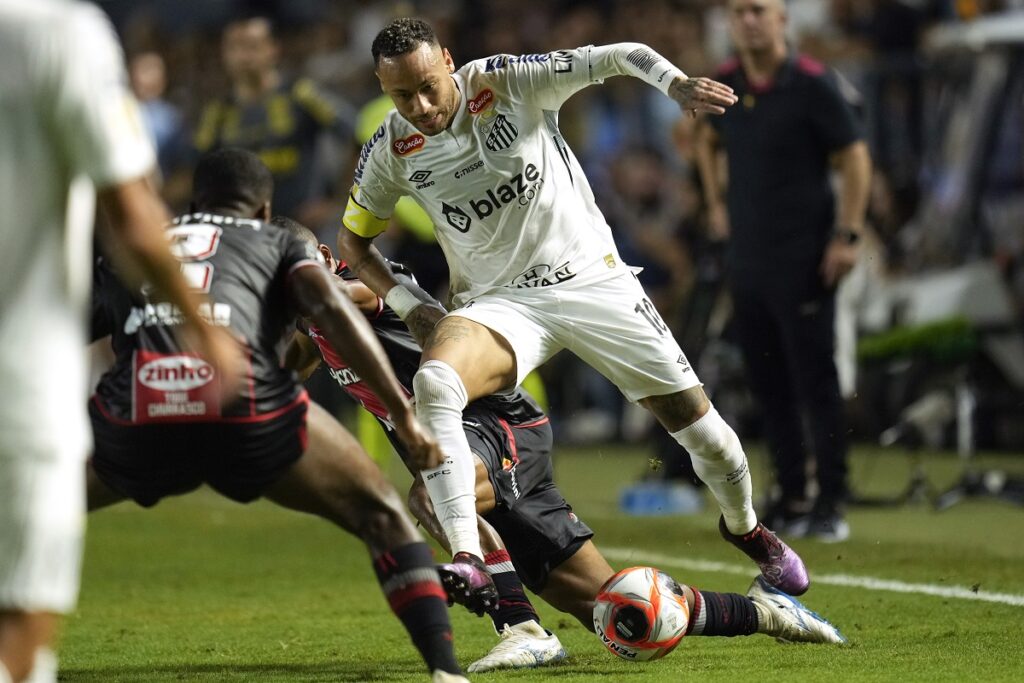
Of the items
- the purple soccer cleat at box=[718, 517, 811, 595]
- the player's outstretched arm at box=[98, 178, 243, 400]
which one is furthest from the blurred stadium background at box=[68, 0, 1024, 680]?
the player's outstretched arm at box=[98, 178, 243, 400]

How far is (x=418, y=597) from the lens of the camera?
4875 mm

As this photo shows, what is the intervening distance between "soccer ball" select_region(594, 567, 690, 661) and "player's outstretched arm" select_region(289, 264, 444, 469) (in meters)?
1.22

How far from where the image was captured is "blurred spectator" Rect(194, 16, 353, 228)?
12086mm

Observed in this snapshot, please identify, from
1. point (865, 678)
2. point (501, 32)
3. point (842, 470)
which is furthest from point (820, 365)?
Result: point (501, 32)

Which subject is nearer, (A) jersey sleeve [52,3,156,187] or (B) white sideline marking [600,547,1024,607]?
(A) jersey sleeve [52,3,156,187]

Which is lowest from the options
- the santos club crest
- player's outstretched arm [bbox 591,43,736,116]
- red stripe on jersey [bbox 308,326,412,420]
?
red stripe on jersey [bbox 308,326,412,420]

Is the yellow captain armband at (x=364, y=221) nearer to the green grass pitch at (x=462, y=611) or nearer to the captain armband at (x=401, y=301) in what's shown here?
the captain armband at (x=401, y=301)

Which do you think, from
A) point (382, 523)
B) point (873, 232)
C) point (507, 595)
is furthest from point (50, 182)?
point (873, 232)

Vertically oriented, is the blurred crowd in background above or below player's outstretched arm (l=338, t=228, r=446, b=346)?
below

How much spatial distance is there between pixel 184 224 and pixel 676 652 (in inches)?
96.4

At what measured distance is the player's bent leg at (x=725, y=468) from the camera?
6758mm

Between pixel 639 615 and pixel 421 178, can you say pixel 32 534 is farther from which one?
pixel 421 178

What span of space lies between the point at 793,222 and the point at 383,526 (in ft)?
17.9

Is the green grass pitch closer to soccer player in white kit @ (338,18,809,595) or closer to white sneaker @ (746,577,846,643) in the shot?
white sneaker @ (746,577,846,643)
